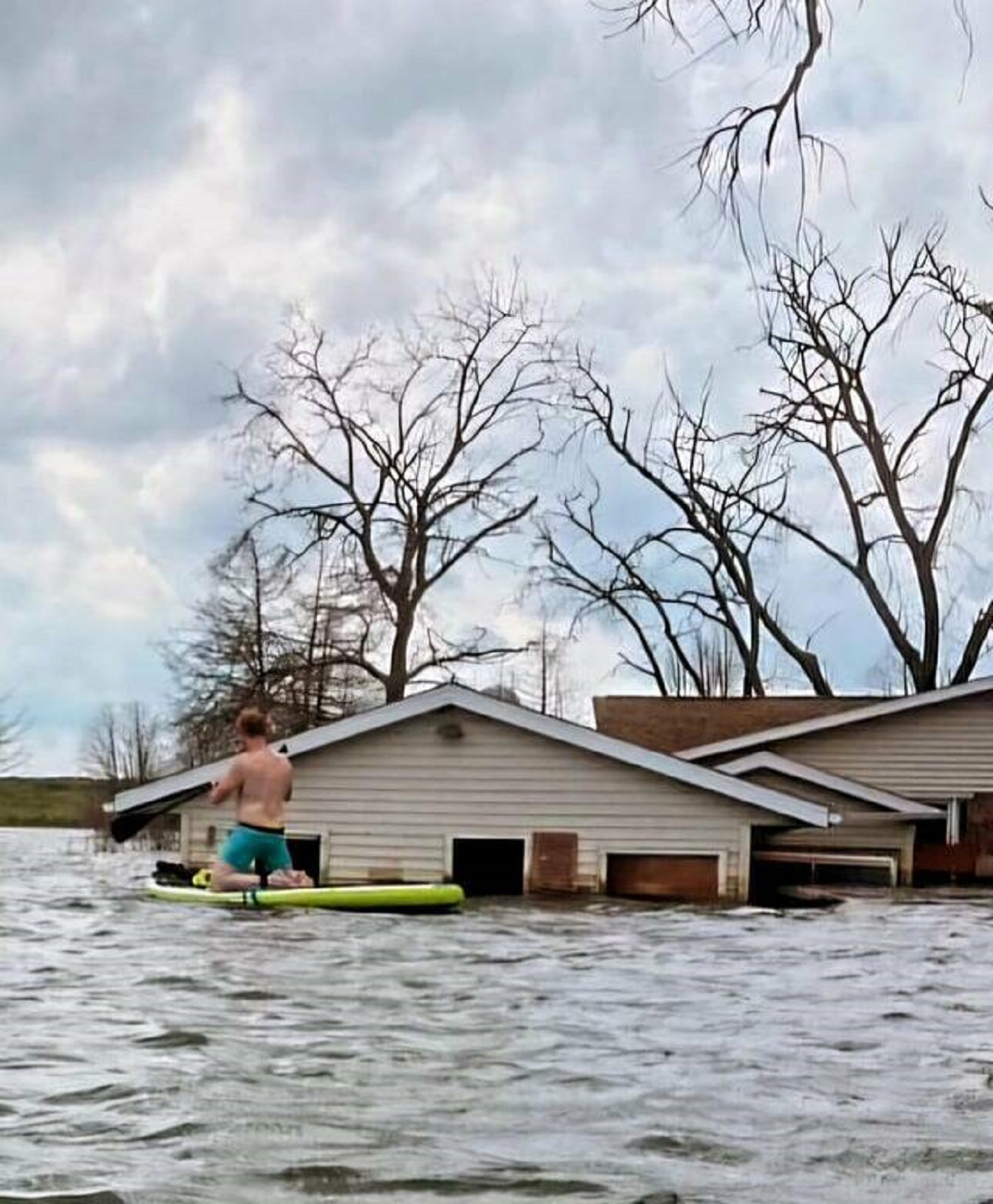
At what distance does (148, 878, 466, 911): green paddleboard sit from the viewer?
1730 cm

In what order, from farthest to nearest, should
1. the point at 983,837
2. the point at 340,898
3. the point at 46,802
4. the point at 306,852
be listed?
the point at 46,802, the point at 983,837, the point at 306,852, the point at 340,898

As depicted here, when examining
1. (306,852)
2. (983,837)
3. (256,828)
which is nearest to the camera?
(256,828)

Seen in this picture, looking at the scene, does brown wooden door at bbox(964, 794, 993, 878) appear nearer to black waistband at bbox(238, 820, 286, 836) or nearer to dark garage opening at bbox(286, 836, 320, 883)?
dark garage opening at bbox(286, 836, 320, 883)

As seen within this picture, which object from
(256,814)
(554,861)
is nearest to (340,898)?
(256,814)

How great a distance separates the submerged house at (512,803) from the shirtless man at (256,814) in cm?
656

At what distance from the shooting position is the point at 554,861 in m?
24.5

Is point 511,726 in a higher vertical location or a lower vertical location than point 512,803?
higher

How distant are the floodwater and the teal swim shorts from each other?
3.45 meters

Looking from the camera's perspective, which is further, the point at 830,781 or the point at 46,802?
the point at 46,802

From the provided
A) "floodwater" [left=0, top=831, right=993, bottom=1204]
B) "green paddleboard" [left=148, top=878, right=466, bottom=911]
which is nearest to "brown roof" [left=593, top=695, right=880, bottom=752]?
"green paddleboard" [left=148, top=878, right=466, bottom=911]

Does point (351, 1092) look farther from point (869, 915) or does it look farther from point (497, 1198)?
point (869, 915)

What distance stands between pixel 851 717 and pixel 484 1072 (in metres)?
25.2

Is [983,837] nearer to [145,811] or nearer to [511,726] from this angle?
[511,726]

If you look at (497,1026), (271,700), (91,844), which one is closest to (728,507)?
(271,700)
